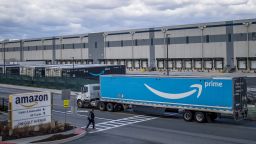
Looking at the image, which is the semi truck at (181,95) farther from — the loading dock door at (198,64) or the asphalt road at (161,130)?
the loading dock door at (198,64)

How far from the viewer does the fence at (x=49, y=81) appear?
65000mm

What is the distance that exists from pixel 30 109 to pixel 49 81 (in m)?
46.8

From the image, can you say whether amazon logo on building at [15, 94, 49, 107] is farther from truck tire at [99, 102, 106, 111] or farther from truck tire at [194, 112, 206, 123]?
truck tire at [99, 102, 106, 111]

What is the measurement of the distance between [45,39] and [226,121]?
114m

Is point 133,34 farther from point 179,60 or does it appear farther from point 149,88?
point 149,88

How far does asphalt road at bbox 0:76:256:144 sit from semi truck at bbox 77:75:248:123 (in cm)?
113

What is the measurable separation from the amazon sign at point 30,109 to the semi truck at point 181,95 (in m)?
10.8

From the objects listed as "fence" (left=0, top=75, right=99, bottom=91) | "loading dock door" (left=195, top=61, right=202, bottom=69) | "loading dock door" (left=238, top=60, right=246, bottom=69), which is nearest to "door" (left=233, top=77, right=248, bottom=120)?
"fence" (left=0, top=75, right=99, bottom=91)

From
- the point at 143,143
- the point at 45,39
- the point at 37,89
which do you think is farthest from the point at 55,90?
the point at 45,39

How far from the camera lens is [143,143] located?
2278 centimetres

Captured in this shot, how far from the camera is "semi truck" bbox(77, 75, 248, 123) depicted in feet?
96.5

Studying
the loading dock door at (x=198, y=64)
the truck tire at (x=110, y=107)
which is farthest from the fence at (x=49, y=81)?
the loading dock door at (x=198, y=64)

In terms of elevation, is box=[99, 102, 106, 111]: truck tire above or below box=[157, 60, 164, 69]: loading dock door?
below

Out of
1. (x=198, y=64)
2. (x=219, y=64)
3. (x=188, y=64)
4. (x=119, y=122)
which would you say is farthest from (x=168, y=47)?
(x=119, y=122)
